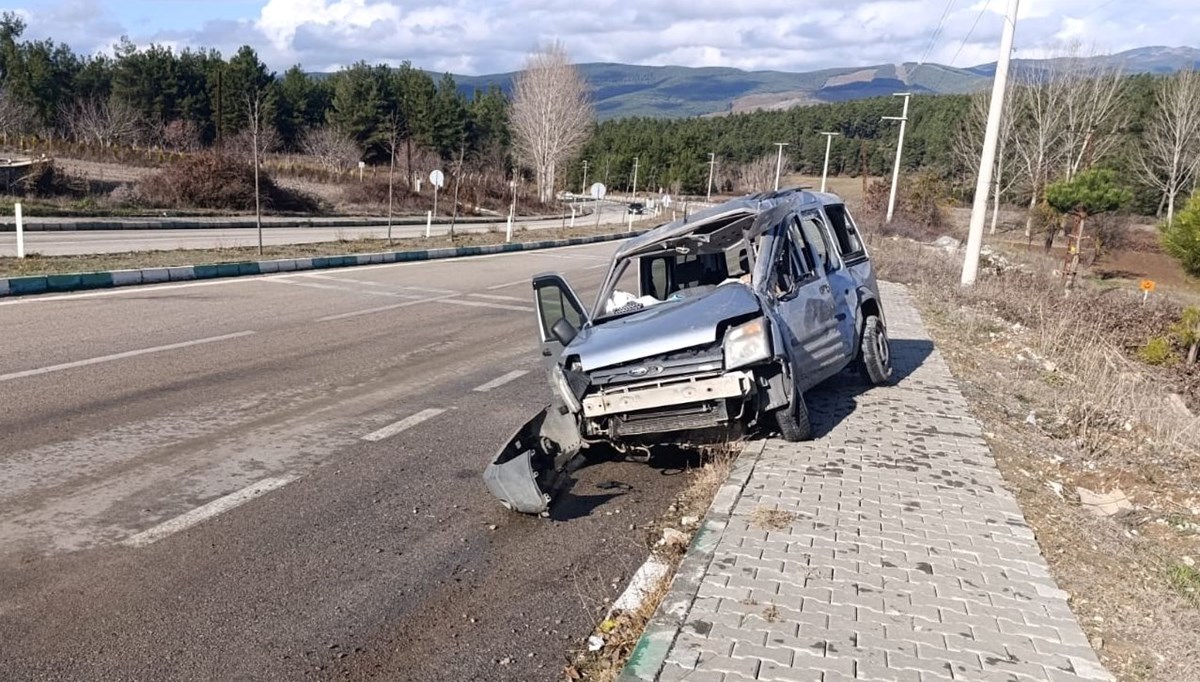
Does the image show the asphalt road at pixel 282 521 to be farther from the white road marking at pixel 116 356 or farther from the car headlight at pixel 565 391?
the car headlight at pixel 565 391

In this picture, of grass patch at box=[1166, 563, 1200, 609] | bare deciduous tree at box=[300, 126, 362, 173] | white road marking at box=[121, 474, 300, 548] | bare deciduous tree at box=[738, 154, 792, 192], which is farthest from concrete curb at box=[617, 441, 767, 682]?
bare deciduous tree at box=[738, 154, 792, 192]

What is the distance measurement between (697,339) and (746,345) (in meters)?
0.31

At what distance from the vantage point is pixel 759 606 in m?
3.75

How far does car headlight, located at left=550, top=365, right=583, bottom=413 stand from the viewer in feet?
18.0

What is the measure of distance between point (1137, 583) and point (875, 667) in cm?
187

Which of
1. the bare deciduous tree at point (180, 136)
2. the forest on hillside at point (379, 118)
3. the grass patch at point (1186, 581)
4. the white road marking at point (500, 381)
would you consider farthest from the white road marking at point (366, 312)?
the bare deciduous tree at point (180, 136)

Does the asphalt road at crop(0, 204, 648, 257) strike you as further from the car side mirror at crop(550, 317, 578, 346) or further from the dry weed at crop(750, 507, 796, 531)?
the dry weed at crop(750, 507, 796, 531)

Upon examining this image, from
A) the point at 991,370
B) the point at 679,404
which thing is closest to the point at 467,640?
the point at 679,404

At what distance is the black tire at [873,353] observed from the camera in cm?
818

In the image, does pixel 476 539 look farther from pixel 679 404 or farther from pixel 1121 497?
pixel 1121 497

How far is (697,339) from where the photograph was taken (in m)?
5.46

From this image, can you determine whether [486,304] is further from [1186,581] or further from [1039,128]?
[1039,128]

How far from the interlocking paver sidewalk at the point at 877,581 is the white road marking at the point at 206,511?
2738mm

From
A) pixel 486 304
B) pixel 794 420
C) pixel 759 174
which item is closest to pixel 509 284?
pixel 486 304
